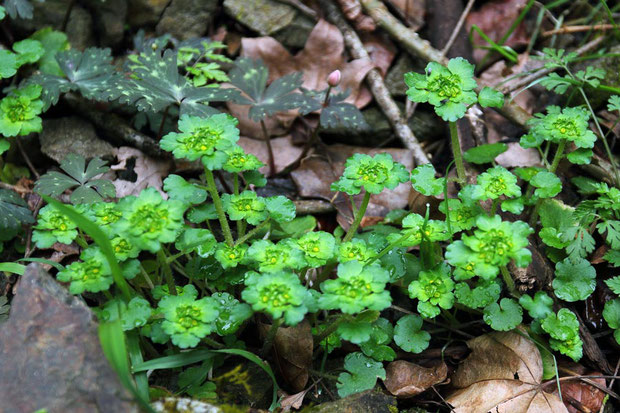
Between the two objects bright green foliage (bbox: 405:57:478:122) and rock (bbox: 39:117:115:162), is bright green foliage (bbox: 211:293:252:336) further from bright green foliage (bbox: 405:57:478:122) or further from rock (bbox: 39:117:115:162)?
rock (bbox: 39:117:115:162)

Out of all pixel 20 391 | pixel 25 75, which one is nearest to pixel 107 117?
pixel 25 75

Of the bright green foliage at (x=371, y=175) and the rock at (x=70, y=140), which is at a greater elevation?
the bright green foliage at (x=371, y=175)

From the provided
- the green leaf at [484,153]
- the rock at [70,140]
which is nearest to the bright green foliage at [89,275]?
the rock at [70,140]

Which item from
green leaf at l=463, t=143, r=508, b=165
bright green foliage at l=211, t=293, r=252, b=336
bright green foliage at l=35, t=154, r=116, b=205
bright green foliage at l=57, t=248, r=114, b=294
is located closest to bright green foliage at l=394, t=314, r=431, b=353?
bright green foliage at l=211, t=293, r=252, b=336

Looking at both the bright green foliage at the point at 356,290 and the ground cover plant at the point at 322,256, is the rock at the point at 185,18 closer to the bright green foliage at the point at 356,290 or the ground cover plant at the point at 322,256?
the ground cover plant at the point at 322,256

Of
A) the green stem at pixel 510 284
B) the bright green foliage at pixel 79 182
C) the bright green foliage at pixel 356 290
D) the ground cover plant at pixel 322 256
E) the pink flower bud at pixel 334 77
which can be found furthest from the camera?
the pink flower bud at pixel 334 77

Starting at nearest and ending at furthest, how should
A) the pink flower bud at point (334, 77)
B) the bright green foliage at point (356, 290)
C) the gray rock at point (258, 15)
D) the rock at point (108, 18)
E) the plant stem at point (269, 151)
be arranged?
the bright green foliage at point (356, 290) → the pink flower bud at point (334, 77) → the plant stem at point (269, 151) → the rock at point (108, 18) → the gray rock at point (258, 15)
